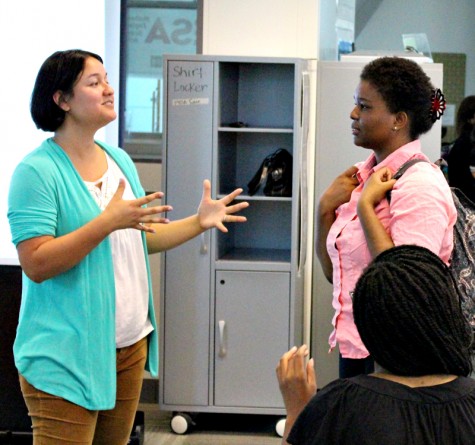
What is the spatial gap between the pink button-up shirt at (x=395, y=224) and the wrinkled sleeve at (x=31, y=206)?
0.72 metres

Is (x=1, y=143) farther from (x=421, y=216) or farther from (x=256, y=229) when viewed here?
(x=421, y=216)

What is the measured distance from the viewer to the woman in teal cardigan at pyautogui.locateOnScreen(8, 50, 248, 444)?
2.00m

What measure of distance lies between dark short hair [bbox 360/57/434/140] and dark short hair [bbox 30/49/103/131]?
2.47ft

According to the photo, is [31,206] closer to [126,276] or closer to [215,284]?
[126,276]

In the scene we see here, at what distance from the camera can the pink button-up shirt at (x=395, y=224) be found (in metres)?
1.99

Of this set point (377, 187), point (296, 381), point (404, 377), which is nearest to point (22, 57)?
point (377, 187)

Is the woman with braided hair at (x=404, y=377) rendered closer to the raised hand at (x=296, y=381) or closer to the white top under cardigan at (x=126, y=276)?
the raised hand at (x=296, y=381)

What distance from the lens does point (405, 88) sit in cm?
218

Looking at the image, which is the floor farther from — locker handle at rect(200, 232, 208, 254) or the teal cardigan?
the teal cardigan

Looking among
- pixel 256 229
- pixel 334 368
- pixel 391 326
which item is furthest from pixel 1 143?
pixel 391 326

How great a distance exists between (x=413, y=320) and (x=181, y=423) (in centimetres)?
291

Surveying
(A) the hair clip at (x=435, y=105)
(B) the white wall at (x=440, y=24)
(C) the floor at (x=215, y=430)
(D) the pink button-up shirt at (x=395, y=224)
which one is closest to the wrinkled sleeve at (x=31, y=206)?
(D) the pink button-up shirt at (x=395, y=224)

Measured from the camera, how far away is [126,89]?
450 cm

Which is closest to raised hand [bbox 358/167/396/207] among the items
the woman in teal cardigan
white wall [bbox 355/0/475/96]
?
the woman in teal cardigan
